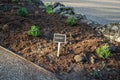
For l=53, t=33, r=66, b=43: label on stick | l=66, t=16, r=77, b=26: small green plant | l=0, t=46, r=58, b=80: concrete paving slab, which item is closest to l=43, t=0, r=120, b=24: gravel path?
l=66, t=16, r=77, b=26: small green plant

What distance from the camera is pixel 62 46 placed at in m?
6.68

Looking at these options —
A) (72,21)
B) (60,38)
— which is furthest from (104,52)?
(72,21)

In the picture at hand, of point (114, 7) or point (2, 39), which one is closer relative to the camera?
point (2, 39)

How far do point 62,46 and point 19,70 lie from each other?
3.83ft

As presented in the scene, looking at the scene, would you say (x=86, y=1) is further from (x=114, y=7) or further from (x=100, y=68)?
(x=100, y=68)

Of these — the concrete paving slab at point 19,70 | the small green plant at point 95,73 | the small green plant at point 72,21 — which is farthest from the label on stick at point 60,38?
the small green plant at point 72,21

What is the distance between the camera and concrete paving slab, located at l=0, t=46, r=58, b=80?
225 inches

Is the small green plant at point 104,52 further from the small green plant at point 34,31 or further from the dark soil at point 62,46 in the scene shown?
the small green plant at point 34,31

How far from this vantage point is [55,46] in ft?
21.9

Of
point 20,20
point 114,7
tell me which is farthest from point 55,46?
point 114,7

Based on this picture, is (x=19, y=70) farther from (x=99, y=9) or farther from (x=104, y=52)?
(x=99, y=9)

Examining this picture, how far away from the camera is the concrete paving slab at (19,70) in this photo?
18.7ft

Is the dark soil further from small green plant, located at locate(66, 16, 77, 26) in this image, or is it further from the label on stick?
the label on stick

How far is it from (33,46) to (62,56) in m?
0.69
